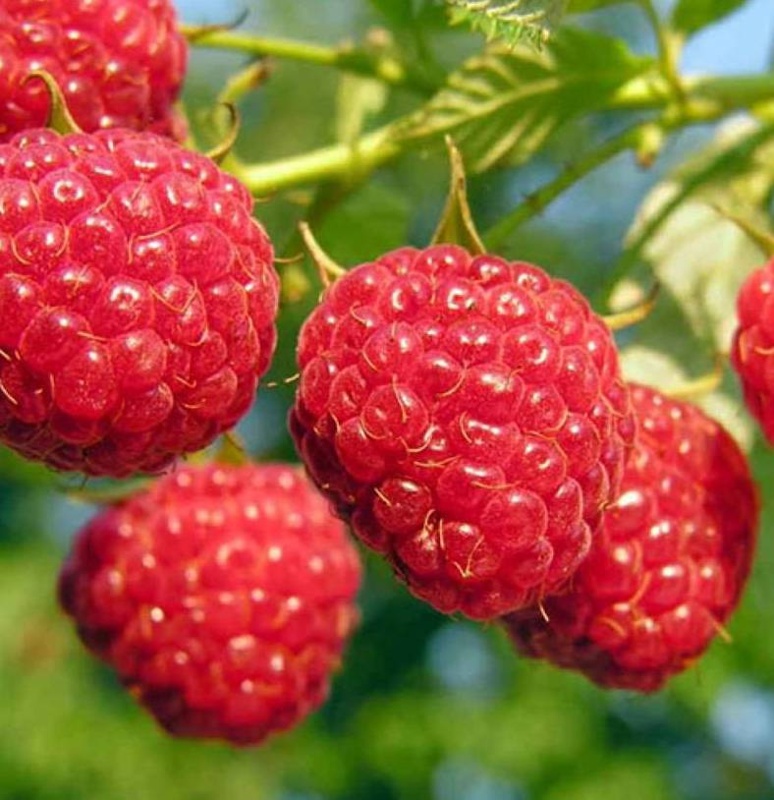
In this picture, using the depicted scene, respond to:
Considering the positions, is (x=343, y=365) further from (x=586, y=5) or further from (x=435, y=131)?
(x=586, y=5)

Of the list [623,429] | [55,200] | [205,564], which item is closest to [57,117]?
[55,200]

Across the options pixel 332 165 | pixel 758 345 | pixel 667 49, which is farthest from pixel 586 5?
pixel 758 345

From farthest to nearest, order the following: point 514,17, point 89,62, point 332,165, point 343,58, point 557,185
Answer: point 343,58, point 332,165, point 557,185, point 89,62, point 514,17

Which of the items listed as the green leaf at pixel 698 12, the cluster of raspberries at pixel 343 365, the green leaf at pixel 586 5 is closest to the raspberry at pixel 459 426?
the cluster of raspberries at pixel 343 365

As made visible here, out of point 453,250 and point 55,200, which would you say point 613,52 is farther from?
point 55,200

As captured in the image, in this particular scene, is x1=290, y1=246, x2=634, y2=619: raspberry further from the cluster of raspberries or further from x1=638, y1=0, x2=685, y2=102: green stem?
x1=638, y1=0, x2=685, y2=102: green stem

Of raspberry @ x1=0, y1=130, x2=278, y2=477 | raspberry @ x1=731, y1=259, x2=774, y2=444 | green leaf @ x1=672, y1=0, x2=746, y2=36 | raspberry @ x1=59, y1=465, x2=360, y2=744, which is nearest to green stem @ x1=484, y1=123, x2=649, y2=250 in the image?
green leaf @ x1=672, y1=0, x2=746, y2=36
